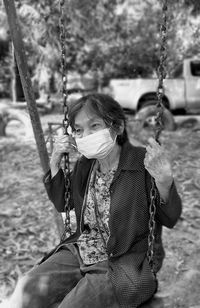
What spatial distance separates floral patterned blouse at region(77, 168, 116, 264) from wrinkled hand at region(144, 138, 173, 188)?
1.02 ft

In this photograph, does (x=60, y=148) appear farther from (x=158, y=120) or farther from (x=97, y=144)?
(x=158, y=120)

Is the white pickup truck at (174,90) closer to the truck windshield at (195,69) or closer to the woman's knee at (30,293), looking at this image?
the truck windshield at (195,69)

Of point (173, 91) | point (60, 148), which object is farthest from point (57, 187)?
point (173, 91)

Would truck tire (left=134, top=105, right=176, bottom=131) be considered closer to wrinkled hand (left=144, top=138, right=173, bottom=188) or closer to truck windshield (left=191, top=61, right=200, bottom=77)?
truck windshield (left=191, top=61, right=200, bottom=77)

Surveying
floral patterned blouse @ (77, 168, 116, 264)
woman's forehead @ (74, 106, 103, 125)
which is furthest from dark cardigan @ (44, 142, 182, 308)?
woman's forehead @ (74, 106, 103, 125)

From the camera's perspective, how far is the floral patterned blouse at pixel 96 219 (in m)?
2.09

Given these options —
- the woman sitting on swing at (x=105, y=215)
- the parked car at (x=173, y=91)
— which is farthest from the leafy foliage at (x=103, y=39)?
the woman sitting on swing at (x=105, y=215)

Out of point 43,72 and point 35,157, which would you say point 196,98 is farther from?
point 35,157

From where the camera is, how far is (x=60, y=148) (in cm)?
225

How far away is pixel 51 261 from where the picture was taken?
214 cm

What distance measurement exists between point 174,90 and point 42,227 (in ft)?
23.4

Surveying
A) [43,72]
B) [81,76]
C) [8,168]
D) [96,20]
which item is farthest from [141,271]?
[81,76]

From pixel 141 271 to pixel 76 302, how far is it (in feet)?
1.04

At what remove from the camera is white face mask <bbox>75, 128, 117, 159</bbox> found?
204 centimetres
